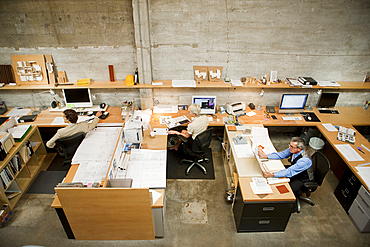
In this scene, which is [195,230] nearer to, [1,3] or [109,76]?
[109,76]

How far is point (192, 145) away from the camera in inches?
159

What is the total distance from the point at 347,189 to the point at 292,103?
1.94 metres

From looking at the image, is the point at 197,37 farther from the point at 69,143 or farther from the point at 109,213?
the point at 109,213

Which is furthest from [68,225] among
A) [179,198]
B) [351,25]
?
[351,25]

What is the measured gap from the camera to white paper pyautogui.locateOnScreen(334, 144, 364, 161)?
142 inches

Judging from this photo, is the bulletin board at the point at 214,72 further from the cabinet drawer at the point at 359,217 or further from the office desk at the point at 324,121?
the cabinet drawer at the point at 359,217

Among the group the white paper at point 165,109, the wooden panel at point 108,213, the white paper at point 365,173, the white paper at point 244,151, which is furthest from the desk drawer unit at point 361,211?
the white paper at point 165,109

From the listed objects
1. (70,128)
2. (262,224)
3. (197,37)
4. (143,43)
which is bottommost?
(262,224)

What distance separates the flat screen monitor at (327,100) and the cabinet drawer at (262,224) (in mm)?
2996

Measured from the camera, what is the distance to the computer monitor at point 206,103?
4.73 m

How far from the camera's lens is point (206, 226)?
3441 mm

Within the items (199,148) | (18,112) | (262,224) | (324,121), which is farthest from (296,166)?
(18,112)

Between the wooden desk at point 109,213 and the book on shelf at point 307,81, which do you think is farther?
the book on shelf at point 307,81

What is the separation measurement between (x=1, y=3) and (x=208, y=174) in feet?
16.2
